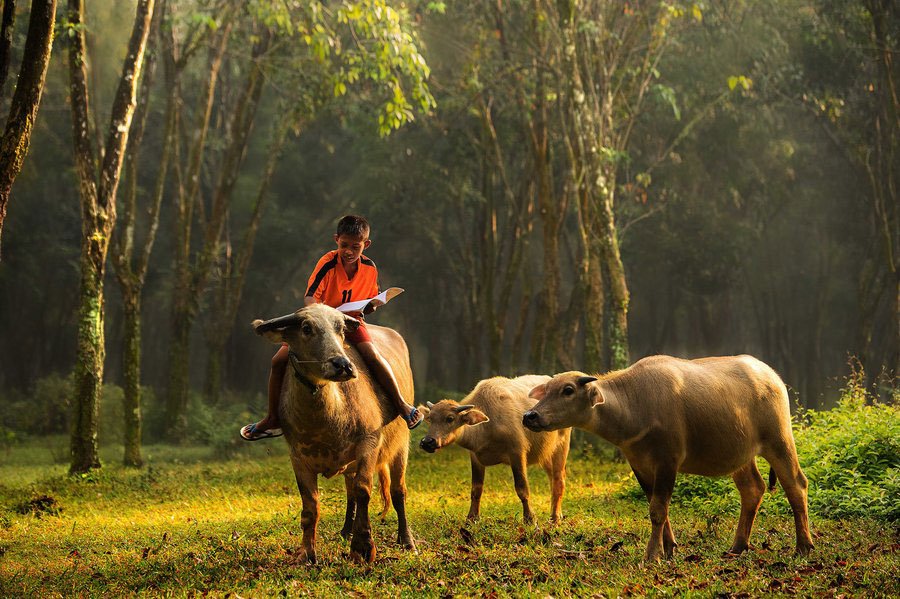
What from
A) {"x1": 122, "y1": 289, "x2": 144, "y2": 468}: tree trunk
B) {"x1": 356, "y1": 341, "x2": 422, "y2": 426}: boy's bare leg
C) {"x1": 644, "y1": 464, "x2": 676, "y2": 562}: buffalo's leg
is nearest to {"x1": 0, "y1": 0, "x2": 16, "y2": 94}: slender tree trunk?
{"x1": 356, "y1": 341, "x2": 422, "y2": 426}: boy's bare leg

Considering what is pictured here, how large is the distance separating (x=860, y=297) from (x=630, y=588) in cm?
2394

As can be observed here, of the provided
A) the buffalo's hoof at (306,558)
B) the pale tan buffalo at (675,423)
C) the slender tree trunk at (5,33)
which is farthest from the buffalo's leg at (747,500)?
the slender tree trunk at (5,33)

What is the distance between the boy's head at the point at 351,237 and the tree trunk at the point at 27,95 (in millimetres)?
2932

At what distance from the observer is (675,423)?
324 inches

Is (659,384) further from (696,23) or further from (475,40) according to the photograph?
(696,23)

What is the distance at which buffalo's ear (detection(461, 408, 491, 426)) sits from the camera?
10.8 meters

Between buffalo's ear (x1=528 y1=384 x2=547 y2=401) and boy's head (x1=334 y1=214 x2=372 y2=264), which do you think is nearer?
buffalo's ear (x1=528 y1=384 x2=547 y2=401)

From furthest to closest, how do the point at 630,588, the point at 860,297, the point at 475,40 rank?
the point at 860,297 → the point at 475,40 → the point at 630,588

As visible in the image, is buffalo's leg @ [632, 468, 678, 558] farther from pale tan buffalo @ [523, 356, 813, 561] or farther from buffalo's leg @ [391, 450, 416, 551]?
buffalo's leg @ [391, 450, 416, 551]

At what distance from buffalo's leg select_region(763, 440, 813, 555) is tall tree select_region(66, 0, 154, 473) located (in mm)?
10482

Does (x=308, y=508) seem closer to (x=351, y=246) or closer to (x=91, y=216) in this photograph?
(x=351, y=246)

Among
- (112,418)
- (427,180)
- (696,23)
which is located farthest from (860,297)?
(112,418)

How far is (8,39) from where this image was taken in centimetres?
837

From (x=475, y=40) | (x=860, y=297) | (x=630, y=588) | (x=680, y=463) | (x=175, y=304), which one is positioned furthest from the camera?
(x=860, y=297)
